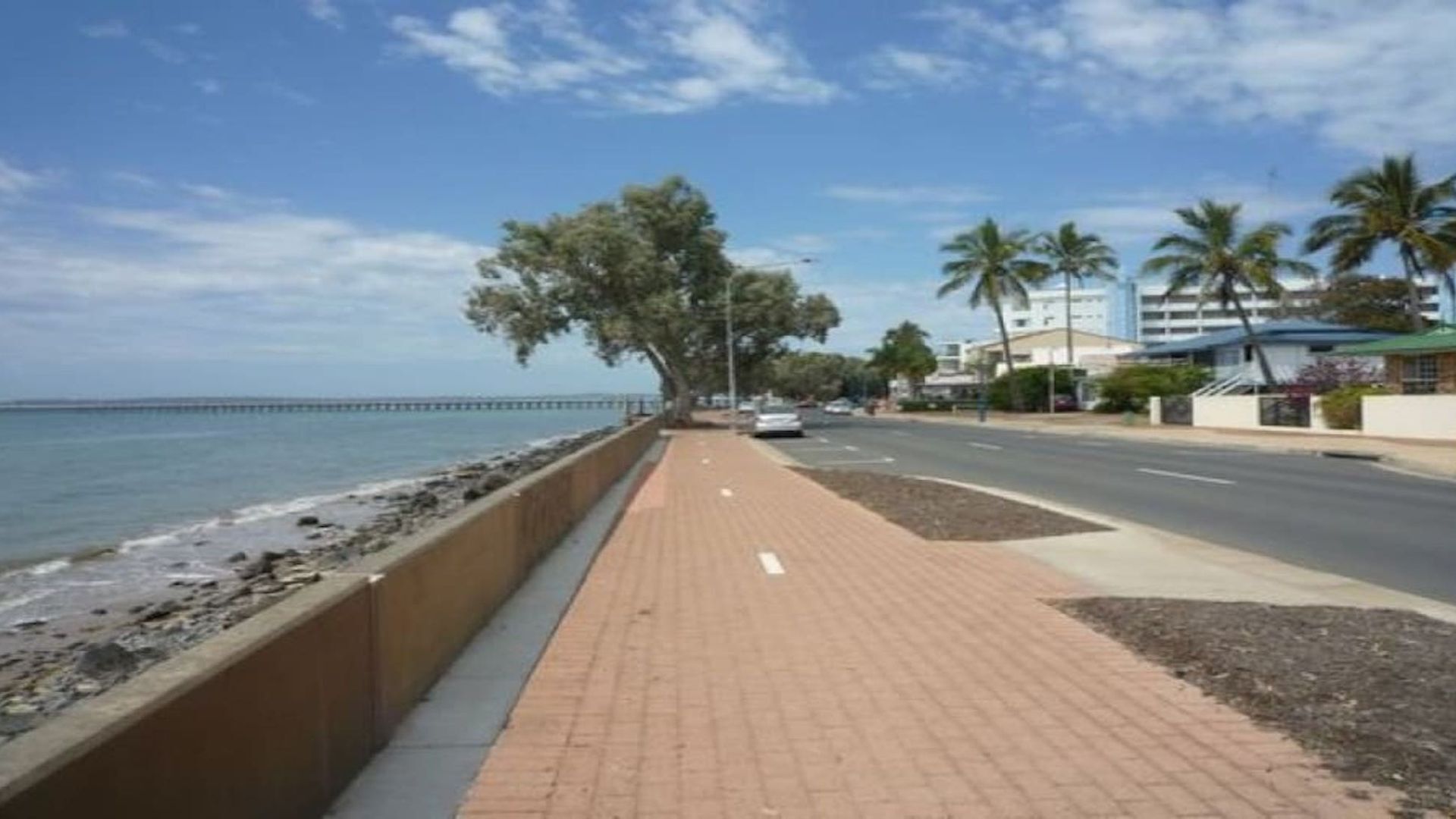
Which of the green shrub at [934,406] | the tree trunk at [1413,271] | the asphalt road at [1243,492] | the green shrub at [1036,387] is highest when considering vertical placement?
the tree trunk at [1413,271]

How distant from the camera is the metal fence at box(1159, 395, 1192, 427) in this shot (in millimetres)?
51997

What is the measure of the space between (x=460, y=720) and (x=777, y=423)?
147ft

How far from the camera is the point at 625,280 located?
57.3 metres

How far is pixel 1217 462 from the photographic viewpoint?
28.9m

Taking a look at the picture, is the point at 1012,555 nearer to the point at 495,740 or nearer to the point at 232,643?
the point at 495,740

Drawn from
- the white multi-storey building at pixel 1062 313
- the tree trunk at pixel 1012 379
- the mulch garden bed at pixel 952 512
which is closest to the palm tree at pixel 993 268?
the tree trunk at pixel 1012 379

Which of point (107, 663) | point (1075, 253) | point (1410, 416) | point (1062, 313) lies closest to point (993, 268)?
point (1075, 253)

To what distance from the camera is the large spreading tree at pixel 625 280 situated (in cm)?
5675

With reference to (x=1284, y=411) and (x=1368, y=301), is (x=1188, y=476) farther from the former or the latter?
(x=1368, y=301)

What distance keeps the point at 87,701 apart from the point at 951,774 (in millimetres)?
3432

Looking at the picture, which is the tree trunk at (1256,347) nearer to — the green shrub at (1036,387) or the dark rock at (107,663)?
the green shrub at (1036,387)

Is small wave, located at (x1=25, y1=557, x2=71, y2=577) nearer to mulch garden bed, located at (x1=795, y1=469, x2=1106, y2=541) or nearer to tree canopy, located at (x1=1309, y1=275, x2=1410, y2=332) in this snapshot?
mulch garden bed, located at (x1=795, y1=469, x2=1106, y2=541)

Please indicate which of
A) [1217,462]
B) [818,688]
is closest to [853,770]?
[818,688]

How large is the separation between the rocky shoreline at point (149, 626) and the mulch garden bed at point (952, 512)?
17.9 feet
